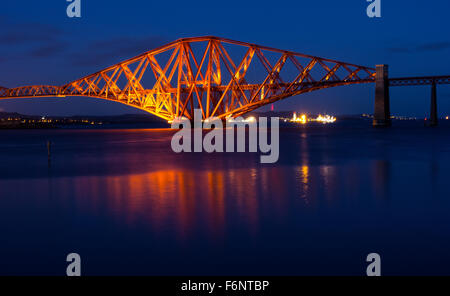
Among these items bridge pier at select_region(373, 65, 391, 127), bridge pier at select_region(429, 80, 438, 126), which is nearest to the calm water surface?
bridge pier at select_region(373, 65, 391, 127)

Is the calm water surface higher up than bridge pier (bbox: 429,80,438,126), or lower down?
lower down

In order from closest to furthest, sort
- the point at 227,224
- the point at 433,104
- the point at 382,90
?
the point at 227,224 < the point at 382,90 < the point at 433,104

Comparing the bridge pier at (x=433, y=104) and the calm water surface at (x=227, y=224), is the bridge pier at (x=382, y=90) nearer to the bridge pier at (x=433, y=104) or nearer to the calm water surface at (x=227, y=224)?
the bridge pier at (x=433, y=104)

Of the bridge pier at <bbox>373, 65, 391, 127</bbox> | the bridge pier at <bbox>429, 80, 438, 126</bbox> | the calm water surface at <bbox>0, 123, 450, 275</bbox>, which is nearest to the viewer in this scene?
the calm water surface at <bbox>0, 123, 450, 275</bbox>

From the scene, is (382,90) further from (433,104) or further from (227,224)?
(227,224)

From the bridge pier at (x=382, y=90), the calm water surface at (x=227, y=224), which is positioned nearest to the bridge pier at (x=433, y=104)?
the bridge pier at (x=382, y=90)

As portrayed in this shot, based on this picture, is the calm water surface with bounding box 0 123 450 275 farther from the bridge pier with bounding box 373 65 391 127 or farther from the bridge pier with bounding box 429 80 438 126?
the bridge pier with bounding box 429 80 438 126

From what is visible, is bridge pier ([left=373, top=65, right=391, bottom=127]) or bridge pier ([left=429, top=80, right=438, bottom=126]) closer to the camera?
bridge pier ([left=373, top=65, right=391, bottom=127])

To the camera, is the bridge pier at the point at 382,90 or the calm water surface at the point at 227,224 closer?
the calm water surface at the point at 227,224

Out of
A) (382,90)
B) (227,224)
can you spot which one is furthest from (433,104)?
(227,224)

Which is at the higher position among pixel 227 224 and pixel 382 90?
pixel 382 90

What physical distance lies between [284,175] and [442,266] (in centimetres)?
1039
